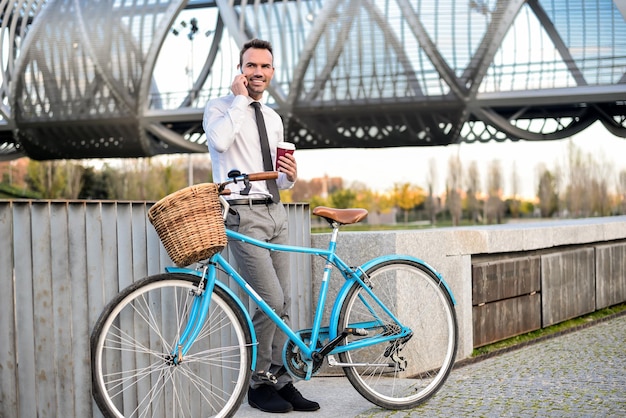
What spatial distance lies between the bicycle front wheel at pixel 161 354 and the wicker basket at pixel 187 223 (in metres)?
0.15

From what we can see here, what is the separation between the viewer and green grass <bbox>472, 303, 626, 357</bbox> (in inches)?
248

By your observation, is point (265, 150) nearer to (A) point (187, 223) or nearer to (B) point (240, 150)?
(B) point (240, 150)

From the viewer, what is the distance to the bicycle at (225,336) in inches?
142

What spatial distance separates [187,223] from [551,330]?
4.65 meters

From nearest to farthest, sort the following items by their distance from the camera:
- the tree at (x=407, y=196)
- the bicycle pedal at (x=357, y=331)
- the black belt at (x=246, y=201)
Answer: the black belt at (x=246, y=201)
the bicycle pedal at (x=357, y=331)
the tree at (x=407, y=196)

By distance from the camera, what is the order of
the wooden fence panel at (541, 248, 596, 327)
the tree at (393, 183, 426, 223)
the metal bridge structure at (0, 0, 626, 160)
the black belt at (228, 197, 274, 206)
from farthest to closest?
the tree at (393, 183, 426, 223)
the metal bridge structure at (0, 0, 626, 160)
the wooden fence panel at (541, 248, 596, 327)
the black belt at (228, 197, 274, 206)

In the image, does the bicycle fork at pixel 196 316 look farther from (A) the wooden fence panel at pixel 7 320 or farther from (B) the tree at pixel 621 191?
(B) the tree at pixel 621 191

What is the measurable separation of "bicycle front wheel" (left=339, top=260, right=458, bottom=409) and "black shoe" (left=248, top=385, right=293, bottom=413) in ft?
1.12

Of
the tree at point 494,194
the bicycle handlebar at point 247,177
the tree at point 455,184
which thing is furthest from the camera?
the tree at point 494,194

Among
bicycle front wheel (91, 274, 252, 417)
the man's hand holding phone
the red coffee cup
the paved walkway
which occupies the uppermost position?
the man's hand holding phone

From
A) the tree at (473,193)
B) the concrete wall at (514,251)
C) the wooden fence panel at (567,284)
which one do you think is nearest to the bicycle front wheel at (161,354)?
the concrete wall at (514,251)

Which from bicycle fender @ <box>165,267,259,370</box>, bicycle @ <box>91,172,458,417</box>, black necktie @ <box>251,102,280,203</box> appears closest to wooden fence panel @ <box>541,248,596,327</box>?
bicycle @ <box>91,172,458,417</box>

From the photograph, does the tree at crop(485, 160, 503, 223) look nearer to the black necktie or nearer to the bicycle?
the bicycle

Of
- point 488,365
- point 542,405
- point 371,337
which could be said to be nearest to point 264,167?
point 371,337
